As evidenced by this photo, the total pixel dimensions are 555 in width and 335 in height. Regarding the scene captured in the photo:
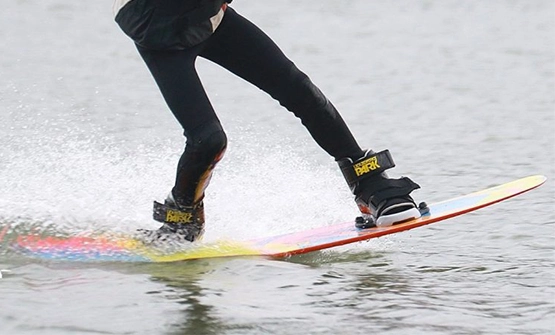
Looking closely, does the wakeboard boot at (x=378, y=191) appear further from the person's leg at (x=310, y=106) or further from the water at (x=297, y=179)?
the water at (x=297, y=179)

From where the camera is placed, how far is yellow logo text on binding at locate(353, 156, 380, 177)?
6023 mm

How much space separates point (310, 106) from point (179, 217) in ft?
2.67

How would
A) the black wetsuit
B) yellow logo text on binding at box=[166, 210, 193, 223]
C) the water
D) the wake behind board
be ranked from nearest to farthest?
the water
the black wetsuit
the wake behind board
yellow logo text on binding at box=[166, 210, 193, 223]

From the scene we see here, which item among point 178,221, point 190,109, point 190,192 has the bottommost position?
point 178,221

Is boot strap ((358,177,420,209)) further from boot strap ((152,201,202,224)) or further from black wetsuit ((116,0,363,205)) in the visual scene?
boot strap ((152,201,202,224))

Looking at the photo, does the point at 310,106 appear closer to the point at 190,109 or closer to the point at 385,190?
the point at 385,190

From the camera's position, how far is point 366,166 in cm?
603

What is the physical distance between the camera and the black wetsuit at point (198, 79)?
5629 mm

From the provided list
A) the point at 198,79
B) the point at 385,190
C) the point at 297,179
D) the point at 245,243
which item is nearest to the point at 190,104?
the point at 198,79

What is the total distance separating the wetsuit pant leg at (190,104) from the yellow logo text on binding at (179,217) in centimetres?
29

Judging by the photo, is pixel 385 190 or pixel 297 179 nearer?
pixel 385 190

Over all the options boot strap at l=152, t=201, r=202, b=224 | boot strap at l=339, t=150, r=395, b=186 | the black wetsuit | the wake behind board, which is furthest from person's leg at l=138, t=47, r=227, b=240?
boot strap at l=339, t=150, r=395, b=186

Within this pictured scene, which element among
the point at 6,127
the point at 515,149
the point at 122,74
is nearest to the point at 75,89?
the point at 122,74

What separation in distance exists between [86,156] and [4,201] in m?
1.06
